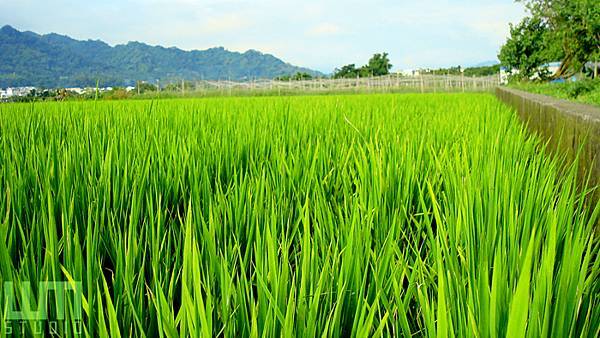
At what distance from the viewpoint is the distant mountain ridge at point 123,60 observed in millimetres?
114500

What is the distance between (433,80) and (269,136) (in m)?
25.0

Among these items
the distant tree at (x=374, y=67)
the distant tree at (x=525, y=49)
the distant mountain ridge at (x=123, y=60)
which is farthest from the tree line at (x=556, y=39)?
the distant mountain ridge at (x=123, y=60)

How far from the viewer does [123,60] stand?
465ft

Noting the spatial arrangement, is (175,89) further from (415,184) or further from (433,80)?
(415,184)

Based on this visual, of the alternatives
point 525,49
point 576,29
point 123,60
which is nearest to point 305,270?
point 576,29

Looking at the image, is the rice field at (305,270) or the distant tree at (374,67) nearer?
→ the rice field at (305,270)

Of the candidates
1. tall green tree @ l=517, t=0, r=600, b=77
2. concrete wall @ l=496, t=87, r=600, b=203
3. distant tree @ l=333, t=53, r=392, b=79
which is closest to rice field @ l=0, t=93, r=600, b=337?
concrete wall @ l=496, t=87, r=600, b=203

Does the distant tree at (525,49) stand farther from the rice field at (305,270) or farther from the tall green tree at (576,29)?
the rice field at (305,270)

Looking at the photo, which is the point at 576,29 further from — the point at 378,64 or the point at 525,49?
the point at 378,64

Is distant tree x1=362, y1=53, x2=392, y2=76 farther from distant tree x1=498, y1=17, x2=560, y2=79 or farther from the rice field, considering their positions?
the rice field

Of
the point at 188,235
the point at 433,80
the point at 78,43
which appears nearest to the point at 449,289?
the point at 188,235

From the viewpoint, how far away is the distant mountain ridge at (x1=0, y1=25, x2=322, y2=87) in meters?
114

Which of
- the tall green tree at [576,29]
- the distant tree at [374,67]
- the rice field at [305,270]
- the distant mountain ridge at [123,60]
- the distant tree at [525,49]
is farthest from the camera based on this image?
the distant mountain ridge at [123,60]

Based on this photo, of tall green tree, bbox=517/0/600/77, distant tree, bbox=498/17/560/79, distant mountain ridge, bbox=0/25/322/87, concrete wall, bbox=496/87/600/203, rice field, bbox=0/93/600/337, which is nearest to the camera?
rice field, bbox=0/93/600/337
